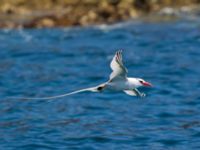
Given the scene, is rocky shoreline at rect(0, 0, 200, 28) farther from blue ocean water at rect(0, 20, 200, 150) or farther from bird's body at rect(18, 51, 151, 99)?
Answer: bird's body at rect(18, 51, 151, 99)

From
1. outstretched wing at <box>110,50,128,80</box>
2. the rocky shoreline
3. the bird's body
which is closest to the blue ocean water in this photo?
the rocky shoreline

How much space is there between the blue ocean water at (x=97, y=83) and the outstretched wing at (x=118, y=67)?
7.66 ft

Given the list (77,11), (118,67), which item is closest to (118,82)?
(118,67)

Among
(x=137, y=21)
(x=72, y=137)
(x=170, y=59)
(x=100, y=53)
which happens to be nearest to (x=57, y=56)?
(x=100, y=53)

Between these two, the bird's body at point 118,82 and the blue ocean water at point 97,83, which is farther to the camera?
the blue ocean water at point 97,83

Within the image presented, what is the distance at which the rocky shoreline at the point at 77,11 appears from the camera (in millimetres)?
37406

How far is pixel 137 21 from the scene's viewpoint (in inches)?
1459

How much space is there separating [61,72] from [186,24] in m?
9.74

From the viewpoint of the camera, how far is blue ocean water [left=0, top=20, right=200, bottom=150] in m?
19.3

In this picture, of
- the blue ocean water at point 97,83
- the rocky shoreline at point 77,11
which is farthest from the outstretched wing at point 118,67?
the rocky shoreline at point 77,11

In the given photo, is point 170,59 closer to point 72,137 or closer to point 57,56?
point 57,56

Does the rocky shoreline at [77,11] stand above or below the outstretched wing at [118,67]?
above

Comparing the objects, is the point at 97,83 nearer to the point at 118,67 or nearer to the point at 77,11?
the point at 118,67

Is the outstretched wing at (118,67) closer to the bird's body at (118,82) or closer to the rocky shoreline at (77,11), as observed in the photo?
the bird's body at (118,82)
